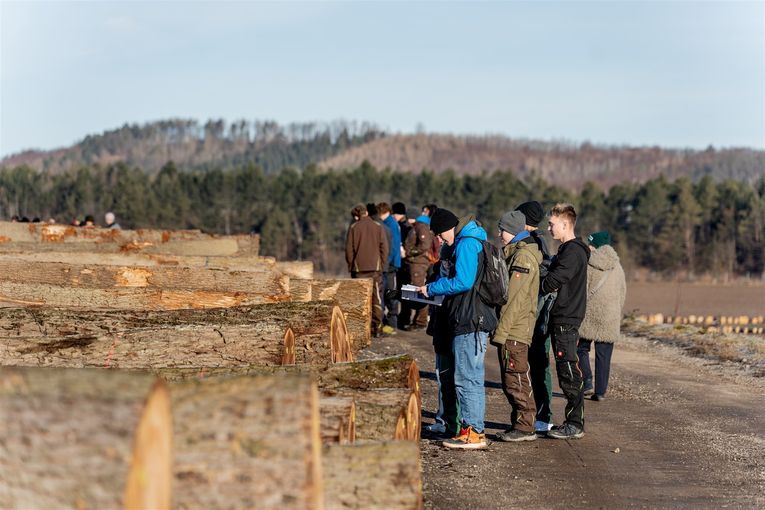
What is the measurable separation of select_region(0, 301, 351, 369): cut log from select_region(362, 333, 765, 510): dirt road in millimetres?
1554

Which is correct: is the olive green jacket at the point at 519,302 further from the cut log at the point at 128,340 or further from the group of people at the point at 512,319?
the cut log at the point at 128,340

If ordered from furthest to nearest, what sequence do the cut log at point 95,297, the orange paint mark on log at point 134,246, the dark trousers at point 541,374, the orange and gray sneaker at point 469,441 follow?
1. the orange paint mark on log at point 134,246
2. the cut log at point 95,297
3. the dark trousers at point 541,374
4. the orange and gray sneaker at point 469,441

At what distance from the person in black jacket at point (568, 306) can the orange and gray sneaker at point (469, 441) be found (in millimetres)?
805

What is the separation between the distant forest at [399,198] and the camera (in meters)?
74.8

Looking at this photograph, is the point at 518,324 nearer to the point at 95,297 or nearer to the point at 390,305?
the point at 95,297

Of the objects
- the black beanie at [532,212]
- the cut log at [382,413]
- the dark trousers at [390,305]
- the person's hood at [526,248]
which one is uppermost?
the black beanie at [532,212]

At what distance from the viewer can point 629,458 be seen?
8500 millimetres

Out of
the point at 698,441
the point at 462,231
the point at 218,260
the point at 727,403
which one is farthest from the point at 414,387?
the point at 218,260

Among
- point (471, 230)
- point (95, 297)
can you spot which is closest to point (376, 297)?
point (95, 297)

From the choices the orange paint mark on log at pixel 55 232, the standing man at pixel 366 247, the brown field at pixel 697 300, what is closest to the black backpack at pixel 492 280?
the standing man at pixel 366 247

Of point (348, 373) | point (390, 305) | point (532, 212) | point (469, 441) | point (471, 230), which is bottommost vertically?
point (390, 305)

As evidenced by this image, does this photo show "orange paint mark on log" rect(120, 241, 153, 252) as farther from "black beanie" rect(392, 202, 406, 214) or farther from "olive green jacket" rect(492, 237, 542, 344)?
"olive green jacket" rect(492, 237, 542, 344)

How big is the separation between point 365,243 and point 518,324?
7.11m

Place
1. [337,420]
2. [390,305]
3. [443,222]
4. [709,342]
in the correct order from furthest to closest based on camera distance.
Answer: [390,305], [709,342], [443,222], [337,420]
